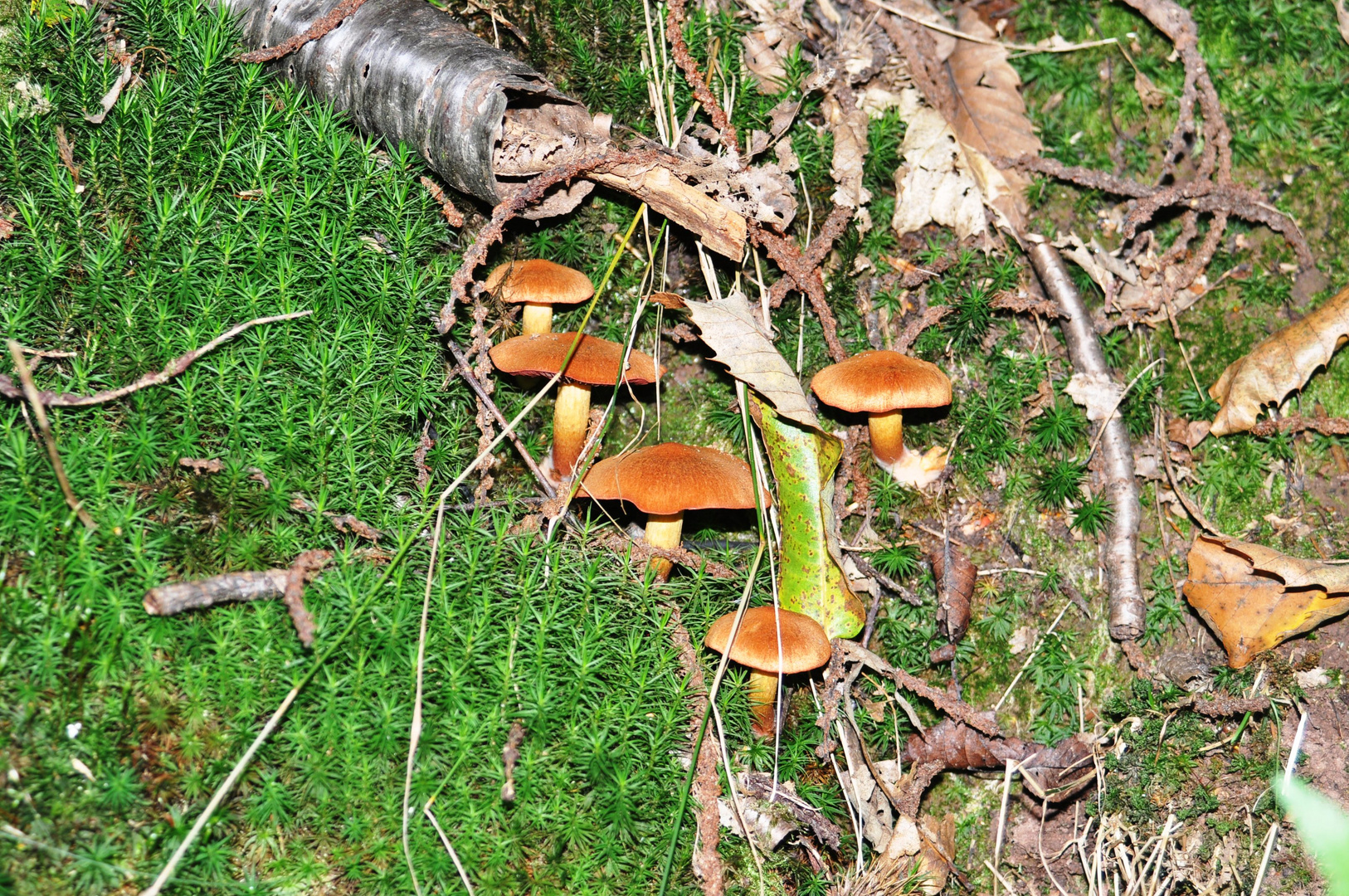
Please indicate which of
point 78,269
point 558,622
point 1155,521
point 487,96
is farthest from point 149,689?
point 1155,521

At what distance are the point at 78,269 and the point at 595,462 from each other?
76.5 inches

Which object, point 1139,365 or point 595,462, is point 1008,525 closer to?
point 1139,365

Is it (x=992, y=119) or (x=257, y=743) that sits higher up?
(x=992, y=119)

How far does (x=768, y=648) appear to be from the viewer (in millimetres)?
A: 3145

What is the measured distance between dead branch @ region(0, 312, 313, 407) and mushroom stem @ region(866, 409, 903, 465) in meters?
2.28

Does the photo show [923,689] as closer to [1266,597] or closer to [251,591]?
[1266,597]

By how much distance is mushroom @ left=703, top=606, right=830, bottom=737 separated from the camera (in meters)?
3.13

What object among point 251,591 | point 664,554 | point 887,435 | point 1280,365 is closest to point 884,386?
point 887,435

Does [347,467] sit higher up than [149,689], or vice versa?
[347,467]

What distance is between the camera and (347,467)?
309cm

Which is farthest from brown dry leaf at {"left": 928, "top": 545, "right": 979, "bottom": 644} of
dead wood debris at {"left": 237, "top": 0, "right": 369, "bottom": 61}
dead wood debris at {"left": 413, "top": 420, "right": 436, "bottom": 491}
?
dead wood debris at {"left": 237, "top": 0, "right": 369, "bottom": 61}

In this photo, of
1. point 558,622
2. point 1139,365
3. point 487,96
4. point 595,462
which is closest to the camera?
point 558,622

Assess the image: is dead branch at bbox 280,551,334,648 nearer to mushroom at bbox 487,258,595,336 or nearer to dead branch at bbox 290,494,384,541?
dead branch at bbox 290,494,384,541

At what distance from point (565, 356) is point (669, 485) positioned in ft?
2.07
